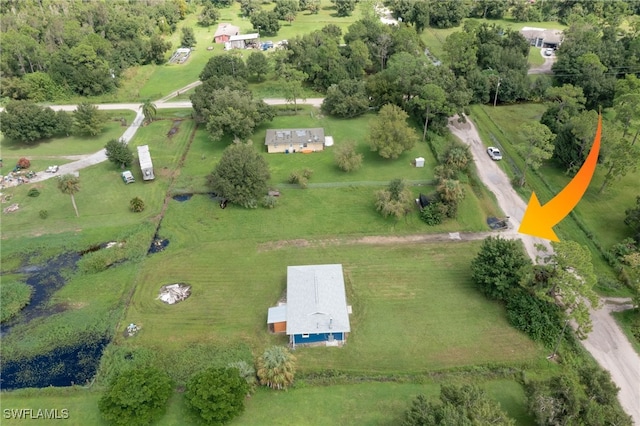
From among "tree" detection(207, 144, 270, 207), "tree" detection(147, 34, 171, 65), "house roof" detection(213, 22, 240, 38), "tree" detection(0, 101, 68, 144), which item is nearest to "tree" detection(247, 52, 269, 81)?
"tree" detection(147, 34, 171, 65)

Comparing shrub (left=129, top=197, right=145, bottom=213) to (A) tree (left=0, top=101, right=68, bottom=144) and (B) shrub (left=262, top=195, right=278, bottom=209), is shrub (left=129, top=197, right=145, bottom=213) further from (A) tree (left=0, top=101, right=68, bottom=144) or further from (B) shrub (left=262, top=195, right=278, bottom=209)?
(A) tree (left=0, top=101, right=68, bottom=144)

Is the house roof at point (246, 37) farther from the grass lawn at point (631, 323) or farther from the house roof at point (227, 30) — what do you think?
the grass lawn at point (631, 323)

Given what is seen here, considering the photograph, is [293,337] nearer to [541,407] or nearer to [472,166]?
[541,407]

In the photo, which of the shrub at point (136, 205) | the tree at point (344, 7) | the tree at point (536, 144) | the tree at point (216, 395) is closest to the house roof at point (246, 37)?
the tree at point (344, 7)

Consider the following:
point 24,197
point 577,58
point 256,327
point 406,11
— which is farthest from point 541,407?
point 406,11

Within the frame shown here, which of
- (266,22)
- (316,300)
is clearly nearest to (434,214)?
(316,300)

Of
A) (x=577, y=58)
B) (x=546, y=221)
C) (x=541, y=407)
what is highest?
(x=577, y=58)
